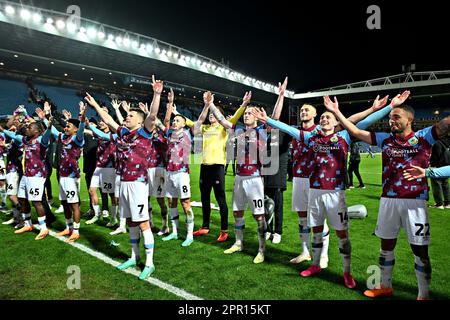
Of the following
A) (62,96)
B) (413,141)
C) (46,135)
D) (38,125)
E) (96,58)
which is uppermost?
(96,58)

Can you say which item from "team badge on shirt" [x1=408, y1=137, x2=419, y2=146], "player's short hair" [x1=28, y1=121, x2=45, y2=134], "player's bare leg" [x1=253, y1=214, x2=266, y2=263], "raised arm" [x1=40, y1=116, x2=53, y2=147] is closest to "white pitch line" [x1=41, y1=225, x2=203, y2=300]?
"player's bare leg" [x1=253, y1=214, x2=266, y2=263]

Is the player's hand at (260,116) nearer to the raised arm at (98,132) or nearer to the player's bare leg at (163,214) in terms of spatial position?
the player's bare leg at (163,214)

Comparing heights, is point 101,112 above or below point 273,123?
above

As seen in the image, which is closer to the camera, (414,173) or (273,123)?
(414,173)

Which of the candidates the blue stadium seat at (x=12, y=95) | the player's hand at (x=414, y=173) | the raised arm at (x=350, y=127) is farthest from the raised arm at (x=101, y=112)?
the blue stadium seat at (x=12, y=95)

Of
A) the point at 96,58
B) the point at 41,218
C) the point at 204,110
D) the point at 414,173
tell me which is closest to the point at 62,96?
the point at 96,58

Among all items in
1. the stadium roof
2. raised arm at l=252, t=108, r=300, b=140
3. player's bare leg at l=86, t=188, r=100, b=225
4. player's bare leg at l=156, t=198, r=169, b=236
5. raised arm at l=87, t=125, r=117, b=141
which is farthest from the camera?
the stadium roof

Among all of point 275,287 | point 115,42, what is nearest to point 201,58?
point 115,42

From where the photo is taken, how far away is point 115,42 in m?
24.6

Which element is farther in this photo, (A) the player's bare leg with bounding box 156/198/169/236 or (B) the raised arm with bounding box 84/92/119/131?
(A) the player's bare leg with bounding box 156/198/169/236

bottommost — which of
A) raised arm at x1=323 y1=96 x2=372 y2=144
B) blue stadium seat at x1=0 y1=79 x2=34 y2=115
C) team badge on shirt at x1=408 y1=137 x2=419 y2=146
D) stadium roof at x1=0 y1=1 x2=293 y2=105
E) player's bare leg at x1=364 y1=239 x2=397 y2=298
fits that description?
player's bare leg at x1=364 y1=239 x2=397 y2=298

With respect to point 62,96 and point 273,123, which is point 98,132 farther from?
point 62,96

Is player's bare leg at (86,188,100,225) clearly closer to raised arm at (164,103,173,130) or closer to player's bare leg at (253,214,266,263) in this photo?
raised arm at (164,103,173,130)
